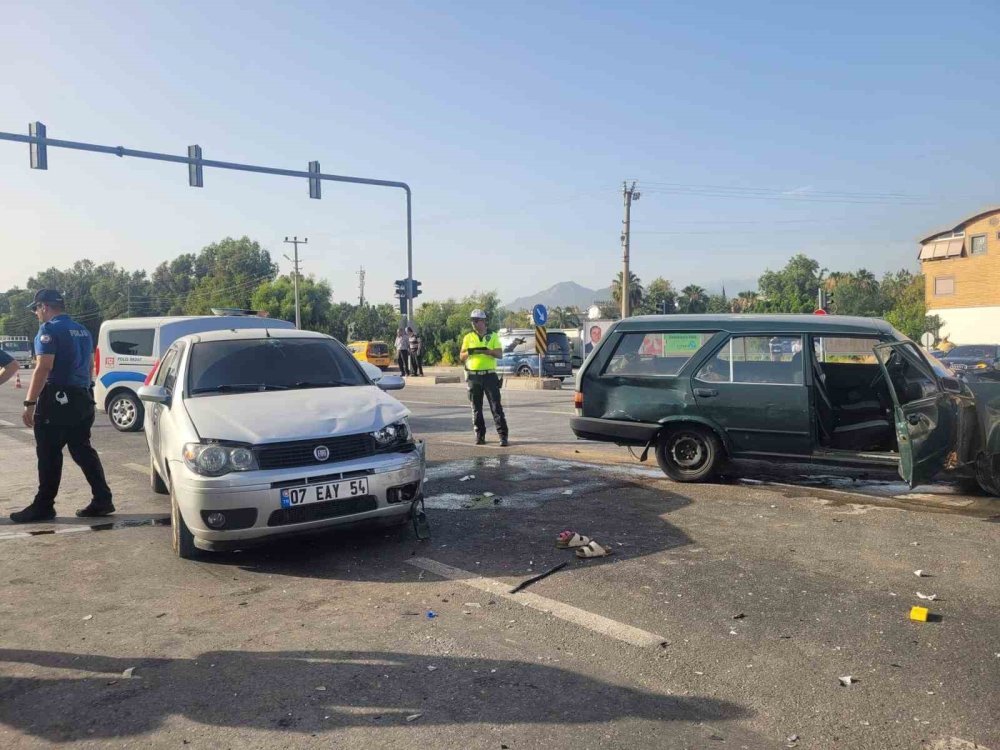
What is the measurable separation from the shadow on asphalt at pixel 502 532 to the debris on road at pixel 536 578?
7 centimetres

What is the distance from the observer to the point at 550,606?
4281 mm

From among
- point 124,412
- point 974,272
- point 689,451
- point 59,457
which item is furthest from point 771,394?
point 974,272

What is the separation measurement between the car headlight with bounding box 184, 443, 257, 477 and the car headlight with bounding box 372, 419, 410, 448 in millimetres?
852

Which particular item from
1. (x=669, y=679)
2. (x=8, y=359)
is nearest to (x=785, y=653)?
(x=669, y=679)

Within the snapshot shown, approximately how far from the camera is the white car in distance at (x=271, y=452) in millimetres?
4879

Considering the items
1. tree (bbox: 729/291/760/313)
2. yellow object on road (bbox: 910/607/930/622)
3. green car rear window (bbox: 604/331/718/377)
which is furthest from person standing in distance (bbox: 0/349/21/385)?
tree (bbox: 729/291/760/313)

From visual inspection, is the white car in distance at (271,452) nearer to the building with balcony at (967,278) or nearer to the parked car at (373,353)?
the parked car at (373,353)

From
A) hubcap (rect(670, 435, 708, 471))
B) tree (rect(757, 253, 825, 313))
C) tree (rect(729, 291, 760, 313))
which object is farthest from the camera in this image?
tree (rect(757, 253, 825, 313))

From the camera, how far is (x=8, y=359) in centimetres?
663

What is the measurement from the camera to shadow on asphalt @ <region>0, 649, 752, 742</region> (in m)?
3.09

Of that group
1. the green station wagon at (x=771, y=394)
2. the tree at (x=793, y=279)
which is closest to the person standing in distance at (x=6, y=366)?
the green station wagon at (x=771, y=394)

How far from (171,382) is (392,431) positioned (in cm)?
208

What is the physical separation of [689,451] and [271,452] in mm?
4354

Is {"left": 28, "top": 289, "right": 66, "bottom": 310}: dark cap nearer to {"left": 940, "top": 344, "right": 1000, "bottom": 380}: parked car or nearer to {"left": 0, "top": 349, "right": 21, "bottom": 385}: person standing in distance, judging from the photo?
{"left": 0, "top": 349, "right": 21, "bottom": 385}: person standing in distance
